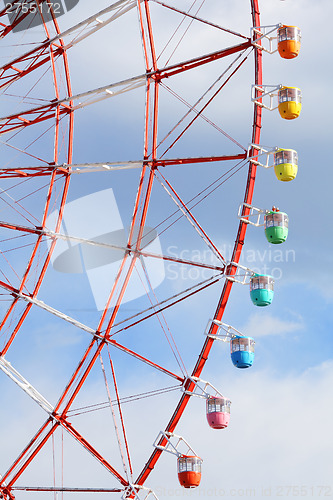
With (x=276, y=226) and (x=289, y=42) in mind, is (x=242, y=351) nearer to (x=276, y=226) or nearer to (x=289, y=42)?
(x=276, y=226)

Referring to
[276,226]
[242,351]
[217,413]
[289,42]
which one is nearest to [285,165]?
[276,226]

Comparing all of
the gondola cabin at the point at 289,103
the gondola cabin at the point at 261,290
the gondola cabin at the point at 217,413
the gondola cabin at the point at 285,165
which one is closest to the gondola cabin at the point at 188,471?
the gondola cabin at the point at 217,413

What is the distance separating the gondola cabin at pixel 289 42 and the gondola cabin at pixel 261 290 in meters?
5.24

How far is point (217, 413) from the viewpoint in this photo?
31.9 metres

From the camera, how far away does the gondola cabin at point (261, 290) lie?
106 ft

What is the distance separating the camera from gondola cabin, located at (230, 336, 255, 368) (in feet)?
105

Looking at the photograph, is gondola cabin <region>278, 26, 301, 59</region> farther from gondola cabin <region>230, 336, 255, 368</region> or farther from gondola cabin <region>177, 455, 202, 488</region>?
gondola cabin <region>177, 455, 202, 488</region>

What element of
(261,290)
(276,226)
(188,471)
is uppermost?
(276,226)

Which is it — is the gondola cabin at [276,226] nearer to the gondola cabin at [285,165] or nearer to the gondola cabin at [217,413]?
the gondola cabin at [285,165]

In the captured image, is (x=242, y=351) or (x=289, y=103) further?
(x=289, y=103)

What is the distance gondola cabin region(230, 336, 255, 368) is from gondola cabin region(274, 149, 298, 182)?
3831 mm

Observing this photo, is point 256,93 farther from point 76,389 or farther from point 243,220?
point 76,389

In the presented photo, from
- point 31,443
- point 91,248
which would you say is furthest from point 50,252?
point 31,443

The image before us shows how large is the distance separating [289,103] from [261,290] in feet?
14.5
